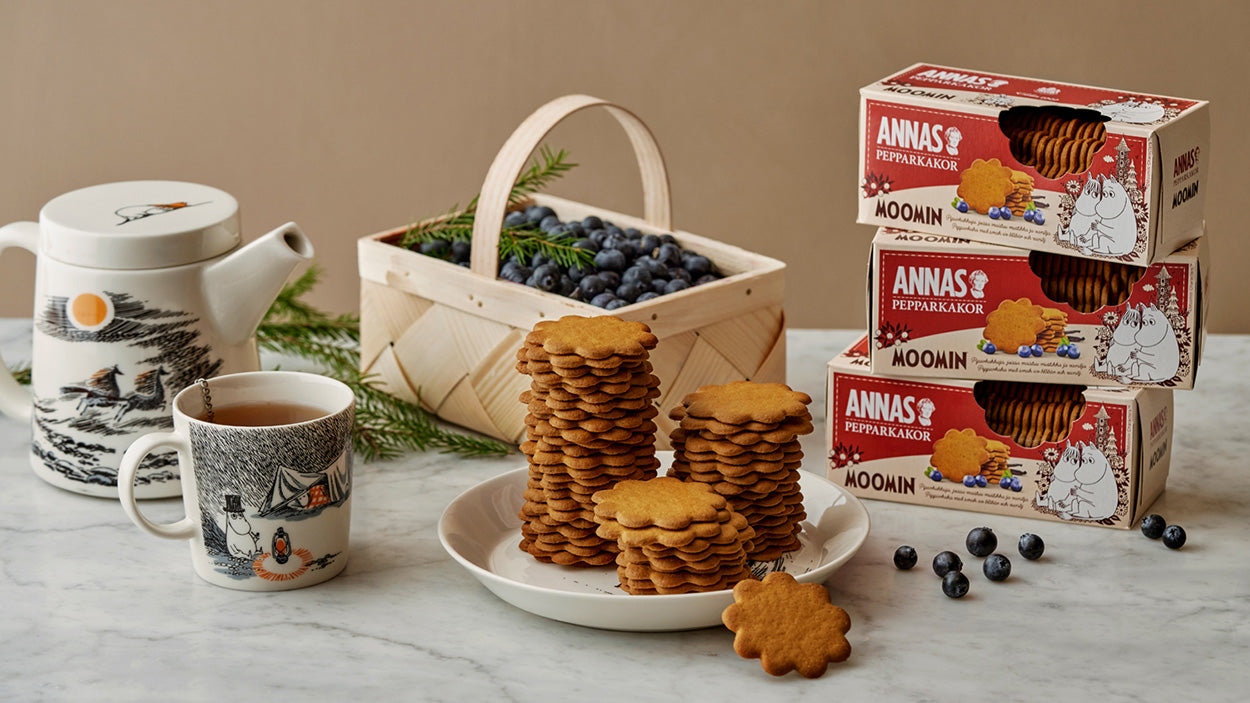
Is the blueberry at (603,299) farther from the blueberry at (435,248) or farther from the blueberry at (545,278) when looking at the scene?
the blueberry at (435,248)

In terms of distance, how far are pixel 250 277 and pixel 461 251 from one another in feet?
0.92

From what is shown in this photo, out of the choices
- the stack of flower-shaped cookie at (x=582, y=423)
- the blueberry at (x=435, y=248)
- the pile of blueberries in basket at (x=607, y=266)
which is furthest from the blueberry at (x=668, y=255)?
the stack of flower-shaped cookie at (x=582, y=423)

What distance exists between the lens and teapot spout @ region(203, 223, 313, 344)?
3.64 ft

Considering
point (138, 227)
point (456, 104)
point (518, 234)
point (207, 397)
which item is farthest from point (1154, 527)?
point (456, 104)

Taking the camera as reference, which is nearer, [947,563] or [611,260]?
[947,563]

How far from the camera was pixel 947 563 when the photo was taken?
3.28 ft

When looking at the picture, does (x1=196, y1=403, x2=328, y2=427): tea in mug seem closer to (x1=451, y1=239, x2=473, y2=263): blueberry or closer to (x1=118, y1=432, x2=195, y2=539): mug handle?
(x1=118, y1=432, x2=195, y2=539): mug handle

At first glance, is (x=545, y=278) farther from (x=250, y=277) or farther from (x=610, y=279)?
(x=250, y=277)

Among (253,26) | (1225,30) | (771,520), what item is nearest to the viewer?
(771,520)

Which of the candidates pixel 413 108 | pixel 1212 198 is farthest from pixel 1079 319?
pixel 413 108

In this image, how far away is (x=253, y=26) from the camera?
2.64 m

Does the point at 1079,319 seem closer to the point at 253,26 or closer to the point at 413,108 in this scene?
the point at 413,108

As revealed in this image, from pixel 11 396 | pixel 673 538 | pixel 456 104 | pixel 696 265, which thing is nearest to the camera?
pixel 673 538

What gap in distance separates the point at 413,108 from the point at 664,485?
187cm
